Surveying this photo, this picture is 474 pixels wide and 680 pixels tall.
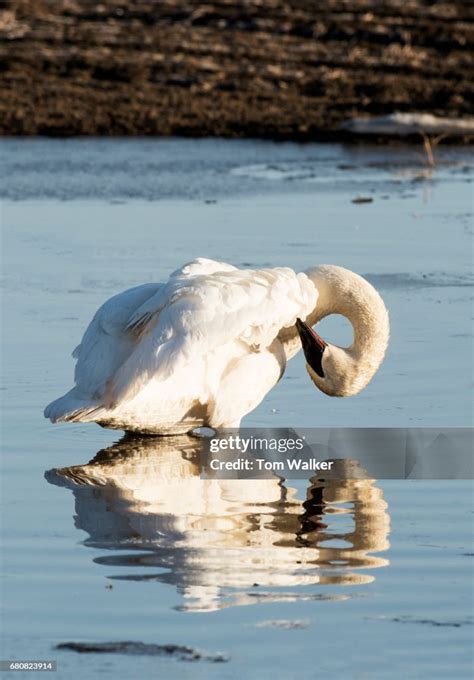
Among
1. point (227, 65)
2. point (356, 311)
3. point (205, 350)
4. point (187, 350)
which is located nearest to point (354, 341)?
point (356, 311)

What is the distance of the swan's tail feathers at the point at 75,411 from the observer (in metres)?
7.32

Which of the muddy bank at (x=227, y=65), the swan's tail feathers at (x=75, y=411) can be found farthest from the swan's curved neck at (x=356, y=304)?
the muddy bank at (x=227, y=65)

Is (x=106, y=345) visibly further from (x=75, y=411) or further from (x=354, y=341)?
(x=354, y=341)

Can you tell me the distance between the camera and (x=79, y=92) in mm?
19031

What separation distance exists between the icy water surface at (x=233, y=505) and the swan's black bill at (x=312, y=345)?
10.6 inches

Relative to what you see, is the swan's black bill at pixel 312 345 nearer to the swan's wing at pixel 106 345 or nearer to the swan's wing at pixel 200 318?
the swan's wing at pixel 200 318

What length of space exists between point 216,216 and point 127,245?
5.06ft

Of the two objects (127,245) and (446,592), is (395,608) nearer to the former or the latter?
(446,592)

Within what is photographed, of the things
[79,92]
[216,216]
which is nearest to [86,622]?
[216,216]

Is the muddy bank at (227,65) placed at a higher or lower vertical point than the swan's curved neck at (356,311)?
higher

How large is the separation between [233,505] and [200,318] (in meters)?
0.95

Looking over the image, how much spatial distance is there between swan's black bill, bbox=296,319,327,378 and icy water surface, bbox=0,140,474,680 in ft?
0.89

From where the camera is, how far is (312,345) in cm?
786

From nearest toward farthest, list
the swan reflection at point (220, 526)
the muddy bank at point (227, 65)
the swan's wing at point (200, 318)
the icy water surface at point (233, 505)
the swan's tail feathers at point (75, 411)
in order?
the icy water surface at point (233, 505) < the swan reflection at point (220, 526) < the swan's wing at point (200, 318) < the swan's tail feathers at point (75, 411) < the muddy bank at point (227, 65)
